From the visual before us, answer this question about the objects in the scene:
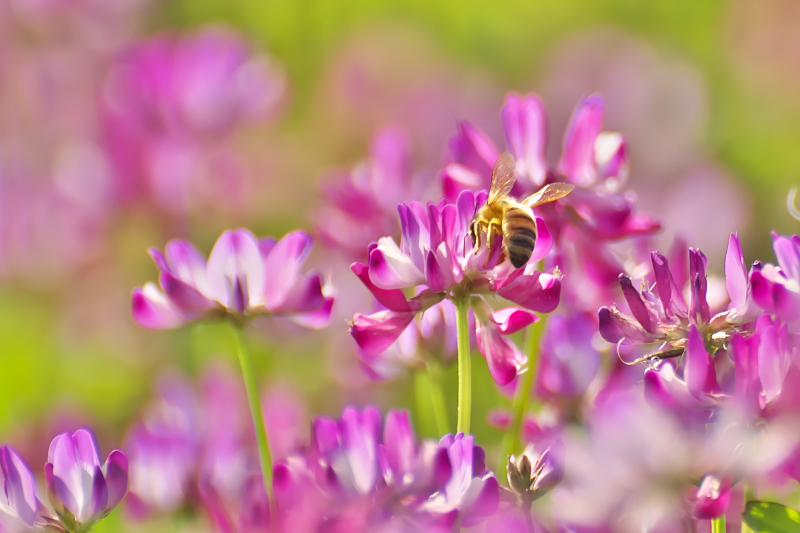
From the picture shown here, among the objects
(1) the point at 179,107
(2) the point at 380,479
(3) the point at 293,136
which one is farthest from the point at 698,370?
(3) the point at 293,136

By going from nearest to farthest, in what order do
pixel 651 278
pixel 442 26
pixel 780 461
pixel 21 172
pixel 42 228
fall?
pixel 780 461, pixel 651 278, pixel 42 228, pixel 21 172, pixel 442 26

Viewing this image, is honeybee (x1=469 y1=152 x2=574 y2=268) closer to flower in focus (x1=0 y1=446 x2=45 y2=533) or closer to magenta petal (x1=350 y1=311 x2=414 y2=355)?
magenta petal (x1=350 y1=311 x2=414 y2=355)

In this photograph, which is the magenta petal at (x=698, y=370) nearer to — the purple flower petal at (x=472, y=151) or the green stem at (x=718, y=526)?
the green stem at (x=718, y=526)

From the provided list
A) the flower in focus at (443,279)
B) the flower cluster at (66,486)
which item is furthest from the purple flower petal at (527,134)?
the flower cluster at (66,486)

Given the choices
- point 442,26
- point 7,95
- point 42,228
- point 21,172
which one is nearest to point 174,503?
point 42,228

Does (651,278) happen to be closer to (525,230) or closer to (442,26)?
(525,230)

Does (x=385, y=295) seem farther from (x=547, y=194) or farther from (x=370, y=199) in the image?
(x=370, y=199)
